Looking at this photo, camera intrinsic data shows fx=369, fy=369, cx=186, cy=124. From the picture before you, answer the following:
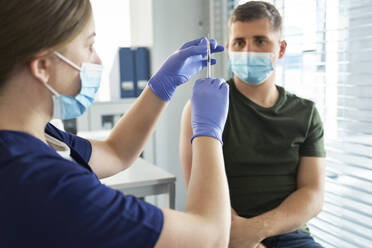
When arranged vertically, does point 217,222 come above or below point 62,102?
below

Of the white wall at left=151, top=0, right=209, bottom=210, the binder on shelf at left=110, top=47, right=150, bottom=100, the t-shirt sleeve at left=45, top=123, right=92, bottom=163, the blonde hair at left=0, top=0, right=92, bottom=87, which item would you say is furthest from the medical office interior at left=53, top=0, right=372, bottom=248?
the blonde hair at left=0, top=0, right=92, bottom=87

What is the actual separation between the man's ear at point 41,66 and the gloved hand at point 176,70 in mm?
506

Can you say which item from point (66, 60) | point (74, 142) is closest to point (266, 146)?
point (74, 142)

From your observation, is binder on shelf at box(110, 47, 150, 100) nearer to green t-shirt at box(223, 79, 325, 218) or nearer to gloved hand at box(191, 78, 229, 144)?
green t-shirt at box(223, 79, 325, 218)

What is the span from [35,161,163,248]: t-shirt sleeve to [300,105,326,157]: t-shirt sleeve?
106 cm

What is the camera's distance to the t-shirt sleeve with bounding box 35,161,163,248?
27.0 inches

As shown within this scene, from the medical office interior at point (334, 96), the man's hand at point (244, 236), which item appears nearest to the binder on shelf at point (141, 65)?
the medical office interior at point (334, 96)

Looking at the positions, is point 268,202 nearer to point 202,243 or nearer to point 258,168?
point 258,168

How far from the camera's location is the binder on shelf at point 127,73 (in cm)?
316

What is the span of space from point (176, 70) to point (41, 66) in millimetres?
584

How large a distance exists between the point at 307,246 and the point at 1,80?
1293 millimetres

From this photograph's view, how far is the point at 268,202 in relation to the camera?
159cm

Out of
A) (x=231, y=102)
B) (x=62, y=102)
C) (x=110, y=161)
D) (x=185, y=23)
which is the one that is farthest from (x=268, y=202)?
(x=185, y=23)

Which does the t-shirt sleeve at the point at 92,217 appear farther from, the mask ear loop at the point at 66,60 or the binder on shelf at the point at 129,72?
the binder on shelf at the point at 129,72
